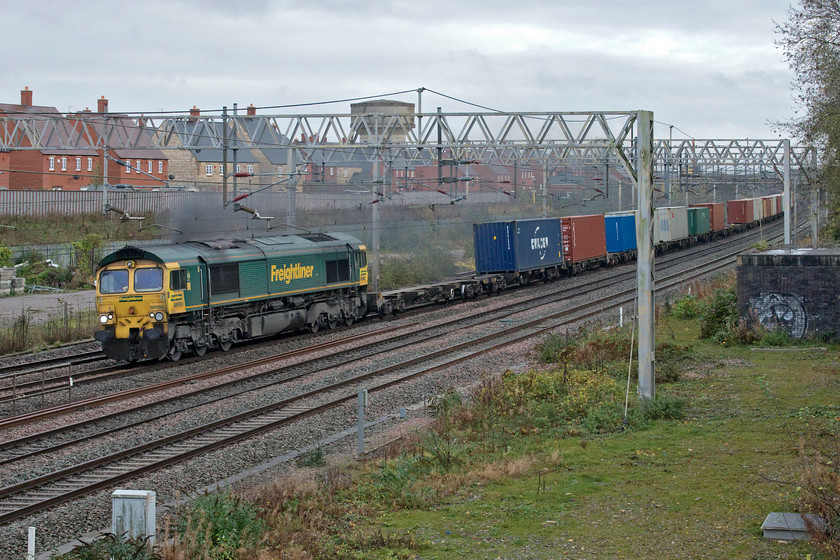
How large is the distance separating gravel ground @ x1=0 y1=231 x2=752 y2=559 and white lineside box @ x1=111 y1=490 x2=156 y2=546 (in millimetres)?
1333

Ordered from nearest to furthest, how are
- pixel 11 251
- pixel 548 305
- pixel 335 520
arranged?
pixel 335 520 < pixel 548 305 < pixel 11 251

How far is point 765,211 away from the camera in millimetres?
90438

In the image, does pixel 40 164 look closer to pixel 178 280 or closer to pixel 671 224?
pixel 671 224

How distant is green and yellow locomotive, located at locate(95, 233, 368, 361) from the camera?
22.4m

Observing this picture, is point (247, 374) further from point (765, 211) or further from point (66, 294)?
point (765, 211)

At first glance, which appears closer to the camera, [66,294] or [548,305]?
[548,305]

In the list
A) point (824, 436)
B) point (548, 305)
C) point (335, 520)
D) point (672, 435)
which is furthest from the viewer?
point (548, 305)

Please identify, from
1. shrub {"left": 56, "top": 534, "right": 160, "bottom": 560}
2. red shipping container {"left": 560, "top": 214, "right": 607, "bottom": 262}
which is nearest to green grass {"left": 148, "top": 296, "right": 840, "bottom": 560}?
shrub {"left": 56, "top": 534, "right": 160, "bottom": 560}

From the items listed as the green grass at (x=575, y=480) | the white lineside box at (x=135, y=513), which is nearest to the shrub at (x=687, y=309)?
the green grass at (x=575, y=480)

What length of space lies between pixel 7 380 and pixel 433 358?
421 inches

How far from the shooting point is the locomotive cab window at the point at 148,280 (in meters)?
22.5

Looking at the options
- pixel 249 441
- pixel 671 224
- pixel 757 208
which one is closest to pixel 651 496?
pixel 249 441

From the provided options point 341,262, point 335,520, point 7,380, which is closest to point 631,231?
point 341,262

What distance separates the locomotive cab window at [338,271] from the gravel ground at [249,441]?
4.60 metres
